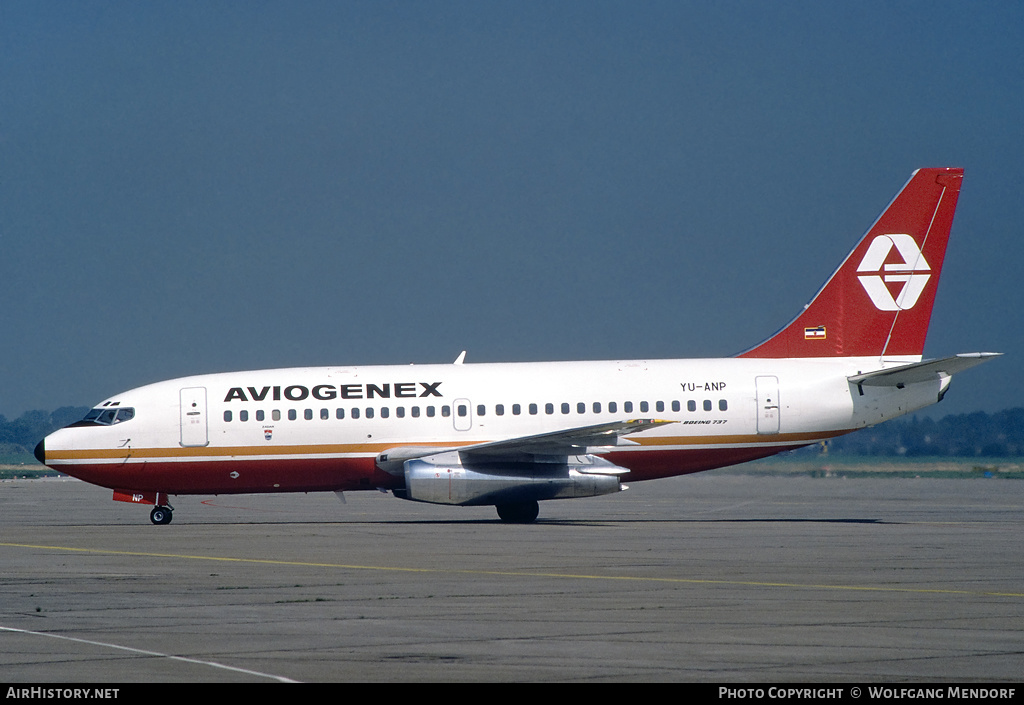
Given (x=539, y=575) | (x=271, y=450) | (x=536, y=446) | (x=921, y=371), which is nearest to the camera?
(x=539, y=575)

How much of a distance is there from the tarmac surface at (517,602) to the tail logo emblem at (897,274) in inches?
233

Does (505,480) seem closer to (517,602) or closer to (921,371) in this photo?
(921,371)

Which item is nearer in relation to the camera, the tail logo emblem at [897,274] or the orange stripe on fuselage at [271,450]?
the orange stripe on fuselage at [271,450]

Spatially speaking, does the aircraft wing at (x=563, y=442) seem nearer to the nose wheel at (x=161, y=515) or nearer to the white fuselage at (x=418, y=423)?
the white fuselage at (x=418, y=423)

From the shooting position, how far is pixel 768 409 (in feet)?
107

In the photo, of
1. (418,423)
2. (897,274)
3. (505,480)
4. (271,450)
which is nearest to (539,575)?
(505,480)

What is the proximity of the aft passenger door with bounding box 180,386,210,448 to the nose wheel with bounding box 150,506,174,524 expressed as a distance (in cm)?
173

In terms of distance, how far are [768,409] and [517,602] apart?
736 inches

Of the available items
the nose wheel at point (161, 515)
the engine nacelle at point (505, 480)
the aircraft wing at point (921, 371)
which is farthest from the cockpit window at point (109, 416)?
the aircraft wing at point (921, 371)

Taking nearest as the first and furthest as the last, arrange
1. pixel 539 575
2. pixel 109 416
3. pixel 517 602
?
pixel 517 602 < pixel 539 575 < pixel 109 416

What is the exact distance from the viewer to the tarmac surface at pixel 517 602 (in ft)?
34.9

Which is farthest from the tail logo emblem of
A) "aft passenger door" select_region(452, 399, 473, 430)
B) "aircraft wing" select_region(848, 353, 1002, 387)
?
"aft passenger door" select_region(452, 399, 473, 430)

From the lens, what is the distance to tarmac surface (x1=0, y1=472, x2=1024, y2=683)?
34.9 feet
